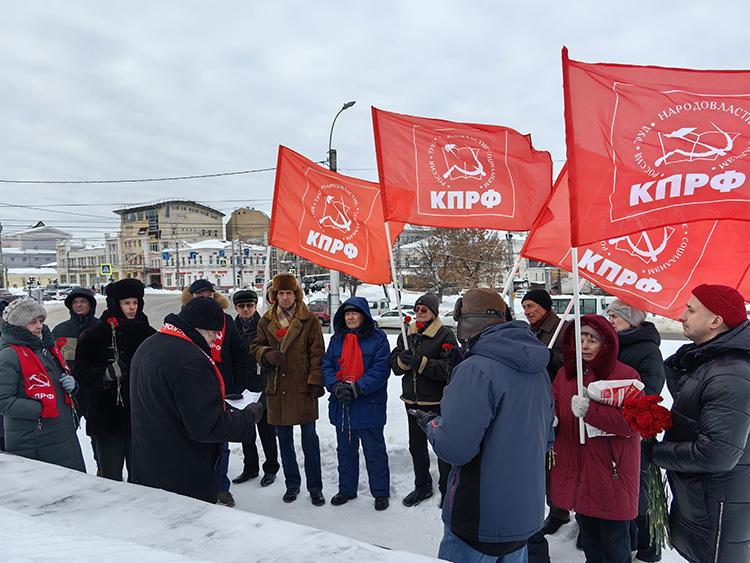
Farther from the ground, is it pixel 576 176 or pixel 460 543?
pixel 576 176

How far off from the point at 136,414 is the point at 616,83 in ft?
11.5

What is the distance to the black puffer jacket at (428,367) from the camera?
4309 millimetres

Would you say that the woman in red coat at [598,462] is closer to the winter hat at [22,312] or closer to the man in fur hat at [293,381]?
the man in fur hat at [293,381]

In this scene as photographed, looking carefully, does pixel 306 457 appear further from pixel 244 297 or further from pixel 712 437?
pixel 712 437

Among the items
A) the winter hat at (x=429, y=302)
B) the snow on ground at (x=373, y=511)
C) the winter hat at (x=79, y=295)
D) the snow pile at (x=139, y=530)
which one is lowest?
the snow on ground at (x=373, y=511)

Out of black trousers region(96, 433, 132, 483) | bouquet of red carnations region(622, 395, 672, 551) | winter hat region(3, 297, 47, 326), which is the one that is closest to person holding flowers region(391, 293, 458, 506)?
bouquet of red carnations region(622, 395, 672, 551)

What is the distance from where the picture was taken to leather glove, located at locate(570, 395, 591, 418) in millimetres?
2932

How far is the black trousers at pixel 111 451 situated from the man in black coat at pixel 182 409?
65.3 inches

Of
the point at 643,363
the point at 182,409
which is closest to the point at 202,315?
the point at 182,409

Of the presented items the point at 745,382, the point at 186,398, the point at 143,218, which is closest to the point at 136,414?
the point at 186,398

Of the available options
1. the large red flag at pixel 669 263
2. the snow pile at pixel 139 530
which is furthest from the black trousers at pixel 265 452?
the large red flag at pixel 669 263

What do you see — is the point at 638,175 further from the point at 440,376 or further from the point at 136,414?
the point at 136,414

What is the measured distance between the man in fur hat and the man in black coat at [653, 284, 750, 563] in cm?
288

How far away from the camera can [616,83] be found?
3.19m
